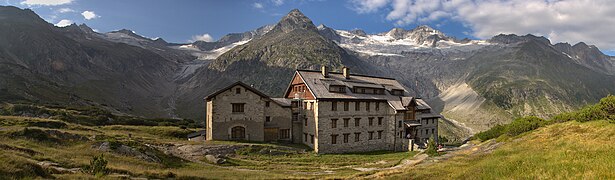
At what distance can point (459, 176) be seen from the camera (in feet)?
64.3

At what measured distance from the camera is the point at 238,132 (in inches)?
1940

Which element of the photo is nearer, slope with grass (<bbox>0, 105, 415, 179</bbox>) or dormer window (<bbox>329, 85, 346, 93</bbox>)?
slope with grass (<bbox>0, 105, 415, 179</bbox>)

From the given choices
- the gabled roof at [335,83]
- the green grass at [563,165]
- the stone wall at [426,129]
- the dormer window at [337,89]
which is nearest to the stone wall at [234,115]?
the gabled roof at [335,83]

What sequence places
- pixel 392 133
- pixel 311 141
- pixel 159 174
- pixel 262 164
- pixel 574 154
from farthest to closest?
pixel 392 133
pixel 311 141
pixel 262 164
pixel 159 174
pixel 574 154

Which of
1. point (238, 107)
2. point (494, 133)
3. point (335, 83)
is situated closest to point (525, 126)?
→ point (494, 133)

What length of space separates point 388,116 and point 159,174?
1759 inches

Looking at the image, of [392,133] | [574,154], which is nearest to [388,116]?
[392,133]

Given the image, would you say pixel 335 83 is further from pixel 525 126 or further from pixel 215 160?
pixel 525 126

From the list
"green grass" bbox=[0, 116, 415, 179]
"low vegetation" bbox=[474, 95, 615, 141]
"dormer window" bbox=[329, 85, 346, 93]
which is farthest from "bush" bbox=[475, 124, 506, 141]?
"dormer window" bbox=[329, 85, 346, 93]

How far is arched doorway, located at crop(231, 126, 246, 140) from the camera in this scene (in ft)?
161

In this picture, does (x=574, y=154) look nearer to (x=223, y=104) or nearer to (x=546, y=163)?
(x=546, y=163)

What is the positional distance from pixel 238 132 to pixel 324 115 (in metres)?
13.5

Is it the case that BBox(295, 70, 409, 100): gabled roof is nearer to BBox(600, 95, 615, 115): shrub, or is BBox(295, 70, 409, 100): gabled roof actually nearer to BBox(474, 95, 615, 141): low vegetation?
BBox(474, 95, 615, 141): low vegetation

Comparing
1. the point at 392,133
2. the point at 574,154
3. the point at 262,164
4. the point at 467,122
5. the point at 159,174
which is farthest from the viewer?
the point at 467,122
